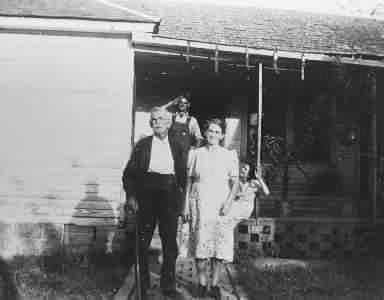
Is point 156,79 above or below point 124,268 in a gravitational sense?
above

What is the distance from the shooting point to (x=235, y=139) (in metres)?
10.4

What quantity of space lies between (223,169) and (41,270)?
323 cm

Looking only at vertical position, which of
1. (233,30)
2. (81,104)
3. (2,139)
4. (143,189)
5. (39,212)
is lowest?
(39,212)

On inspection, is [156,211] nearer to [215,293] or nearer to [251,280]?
[215,293]

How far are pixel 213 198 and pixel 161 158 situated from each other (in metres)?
0.73

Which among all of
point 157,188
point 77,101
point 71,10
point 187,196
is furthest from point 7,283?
point 71,10

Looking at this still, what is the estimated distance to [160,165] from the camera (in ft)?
→ 14.6

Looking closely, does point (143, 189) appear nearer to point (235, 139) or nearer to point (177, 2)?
point (235, 139)

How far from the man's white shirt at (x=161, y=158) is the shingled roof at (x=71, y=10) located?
132 inches

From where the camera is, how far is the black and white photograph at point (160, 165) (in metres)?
4.48

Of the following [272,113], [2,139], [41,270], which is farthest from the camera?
[272,113]

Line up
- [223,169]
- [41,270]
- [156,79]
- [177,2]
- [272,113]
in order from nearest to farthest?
1. [223,169]
2. [41,270]
3. [156,79]
4. [272,113]
5. [177,2]

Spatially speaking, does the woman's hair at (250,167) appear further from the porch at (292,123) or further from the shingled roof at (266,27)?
the shingled roof at (266,27)

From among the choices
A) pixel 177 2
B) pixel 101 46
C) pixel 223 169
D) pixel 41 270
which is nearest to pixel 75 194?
pixel 41 270
